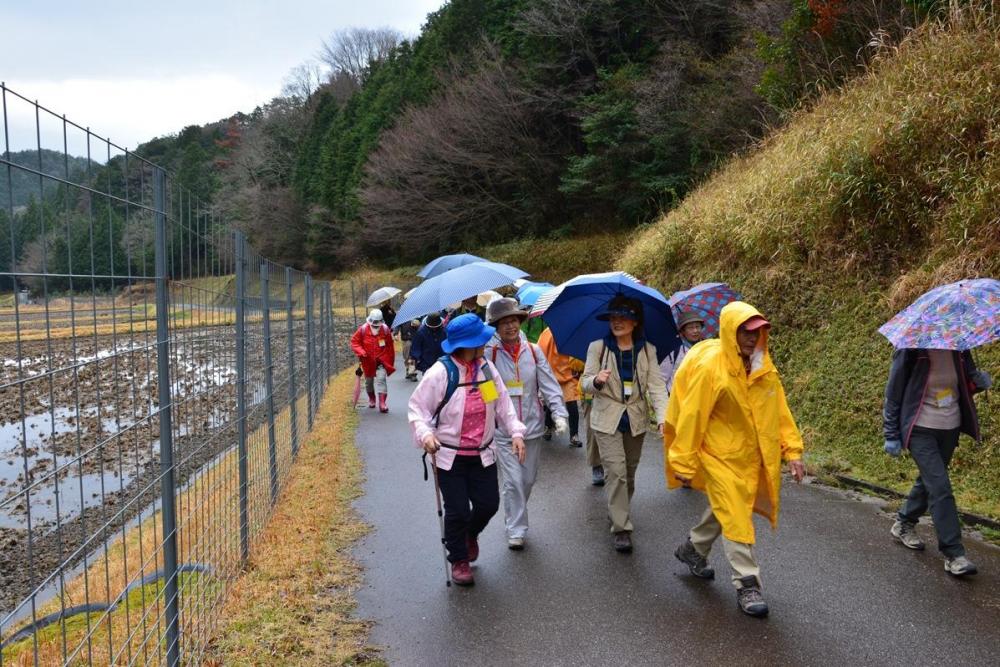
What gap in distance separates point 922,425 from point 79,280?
4.89 metres

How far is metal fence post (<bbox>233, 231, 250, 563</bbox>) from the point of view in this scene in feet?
17.7

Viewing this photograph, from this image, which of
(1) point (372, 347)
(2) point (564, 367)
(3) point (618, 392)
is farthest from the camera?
(1) point (372, 347)

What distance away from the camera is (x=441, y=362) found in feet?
17.0

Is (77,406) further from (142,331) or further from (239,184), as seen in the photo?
(239,184)

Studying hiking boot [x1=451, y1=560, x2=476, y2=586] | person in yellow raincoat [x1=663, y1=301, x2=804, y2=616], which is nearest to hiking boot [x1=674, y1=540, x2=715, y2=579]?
person in yellow raincoat [x1=663, y1=301, x2=804, y2=616]

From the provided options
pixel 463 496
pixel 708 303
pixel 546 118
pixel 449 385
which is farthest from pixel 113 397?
pixel 546 118

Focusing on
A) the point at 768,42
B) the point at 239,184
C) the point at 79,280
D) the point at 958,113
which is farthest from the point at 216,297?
the point at 239,184

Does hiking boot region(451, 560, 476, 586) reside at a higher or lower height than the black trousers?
lower

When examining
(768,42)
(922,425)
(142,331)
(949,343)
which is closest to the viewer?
(142,331)

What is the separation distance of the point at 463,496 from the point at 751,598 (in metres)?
1.87

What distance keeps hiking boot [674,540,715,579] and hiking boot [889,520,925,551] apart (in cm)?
159

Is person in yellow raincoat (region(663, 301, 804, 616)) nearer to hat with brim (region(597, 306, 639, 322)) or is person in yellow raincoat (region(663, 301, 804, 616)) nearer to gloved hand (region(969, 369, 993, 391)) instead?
hat with brim (region(597, 306, 639, 322))

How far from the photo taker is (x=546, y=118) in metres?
31.1

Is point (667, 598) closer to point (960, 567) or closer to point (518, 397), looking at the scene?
point (960, 567)
